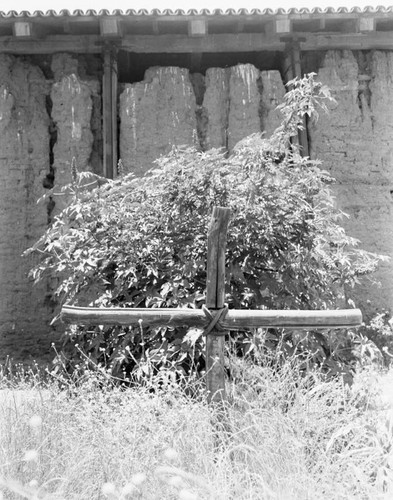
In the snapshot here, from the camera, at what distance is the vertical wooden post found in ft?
12.1

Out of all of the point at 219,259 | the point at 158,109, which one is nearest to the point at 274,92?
the point at 158,109

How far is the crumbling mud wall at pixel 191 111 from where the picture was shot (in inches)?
295

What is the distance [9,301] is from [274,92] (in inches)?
150

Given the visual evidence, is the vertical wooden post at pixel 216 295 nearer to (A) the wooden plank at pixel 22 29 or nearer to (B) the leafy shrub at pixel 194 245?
(B) the leafy shrub at pixel 194 245

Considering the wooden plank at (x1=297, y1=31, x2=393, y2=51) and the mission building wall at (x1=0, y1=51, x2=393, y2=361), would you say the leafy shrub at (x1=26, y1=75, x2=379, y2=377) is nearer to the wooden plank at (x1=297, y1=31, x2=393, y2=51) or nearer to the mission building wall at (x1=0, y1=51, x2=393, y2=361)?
the mission building wall at (x1=0, y1=51, x2=393, y2=361)

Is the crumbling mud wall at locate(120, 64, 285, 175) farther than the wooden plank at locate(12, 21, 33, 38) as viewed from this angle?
Yes

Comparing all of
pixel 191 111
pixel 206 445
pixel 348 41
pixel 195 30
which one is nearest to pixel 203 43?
pixel 195 30

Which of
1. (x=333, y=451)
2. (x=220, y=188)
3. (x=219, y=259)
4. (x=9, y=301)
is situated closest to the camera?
(x=333, y=451)

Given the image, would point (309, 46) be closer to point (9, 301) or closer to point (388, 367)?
point (388, 367)

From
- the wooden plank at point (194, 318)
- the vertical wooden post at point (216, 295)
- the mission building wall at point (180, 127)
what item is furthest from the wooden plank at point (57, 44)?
the wooden plank at point (194, 318)

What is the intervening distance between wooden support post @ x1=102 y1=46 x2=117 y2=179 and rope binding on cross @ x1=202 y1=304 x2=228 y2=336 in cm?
391

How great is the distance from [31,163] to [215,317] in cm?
446

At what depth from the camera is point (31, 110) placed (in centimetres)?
755

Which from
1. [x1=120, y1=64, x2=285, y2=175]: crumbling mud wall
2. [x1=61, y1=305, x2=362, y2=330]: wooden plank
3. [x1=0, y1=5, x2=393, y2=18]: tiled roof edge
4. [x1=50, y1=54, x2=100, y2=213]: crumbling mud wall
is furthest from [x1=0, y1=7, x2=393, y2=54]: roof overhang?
[x1=61, y1=305, x2=362, y2=330]: wooden plank
